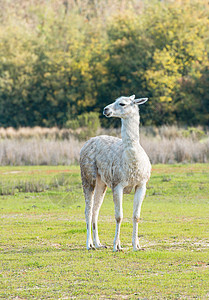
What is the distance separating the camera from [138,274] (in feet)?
27.5

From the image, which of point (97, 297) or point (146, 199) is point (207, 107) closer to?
point (146, 199)

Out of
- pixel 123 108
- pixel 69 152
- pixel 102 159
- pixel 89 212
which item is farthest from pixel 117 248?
pixel 69 152

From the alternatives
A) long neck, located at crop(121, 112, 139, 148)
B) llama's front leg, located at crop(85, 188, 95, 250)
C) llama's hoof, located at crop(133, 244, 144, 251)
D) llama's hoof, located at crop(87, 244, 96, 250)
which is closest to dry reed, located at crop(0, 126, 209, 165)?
llama's front leg, located at crop(85, 188, 95, 250)

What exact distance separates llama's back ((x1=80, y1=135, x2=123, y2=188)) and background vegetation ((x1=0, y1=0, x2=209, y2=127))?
3568cm

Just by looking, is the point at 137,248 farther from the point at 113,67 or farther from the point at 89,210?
the point at 113,67

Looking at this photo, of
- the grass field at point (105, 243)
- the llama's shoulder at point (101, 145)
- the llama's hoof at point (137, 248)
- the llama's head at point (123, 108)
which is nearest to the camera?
the grass field at point (105, 243)

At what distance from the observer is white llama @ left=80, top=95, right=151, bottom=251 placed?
9883 millimetres

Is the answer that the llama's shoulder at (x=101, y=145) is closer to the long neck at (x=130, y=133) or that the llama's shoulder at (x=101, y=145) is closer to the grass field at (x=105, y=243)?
the long neck at (x=130, y=133)

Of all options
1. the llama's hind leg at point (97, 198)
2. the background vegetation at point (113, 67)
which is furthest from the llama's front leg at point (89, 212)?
the background vegetation at point (113, 67)

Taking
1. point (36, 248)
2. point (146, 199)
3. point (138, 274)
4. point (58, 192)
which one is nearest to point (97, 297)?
point (138, 274)

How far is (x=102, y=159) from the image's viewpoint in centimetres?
1059

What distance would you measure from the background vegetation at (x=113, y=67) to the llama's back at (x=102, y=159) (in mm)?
35680

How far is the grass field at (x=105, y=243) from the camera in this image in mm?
7613

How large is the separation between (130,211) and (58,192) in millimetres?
4805
